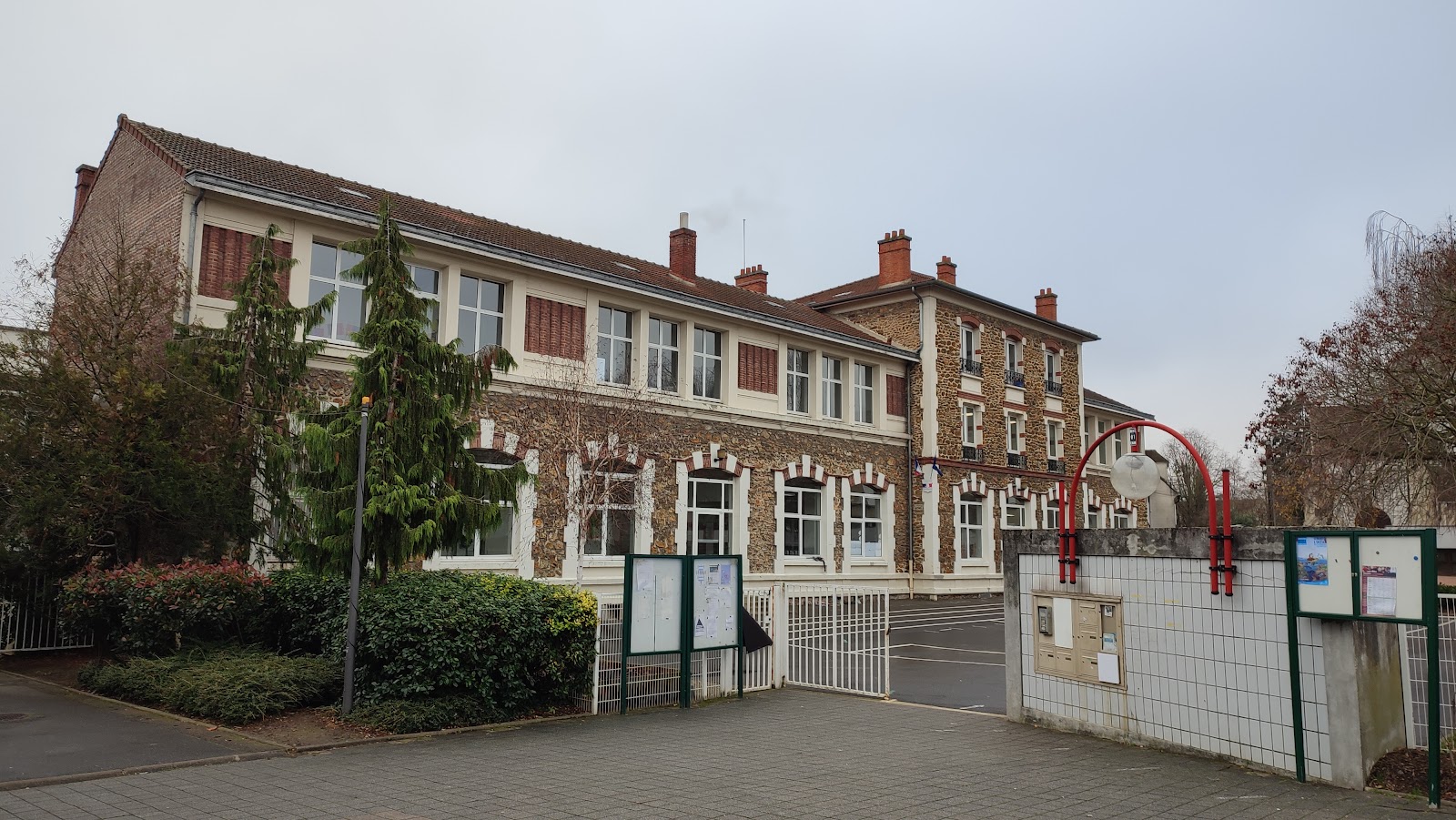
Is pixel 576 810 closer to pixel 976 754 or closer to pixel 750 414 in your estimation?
pixel 976 754

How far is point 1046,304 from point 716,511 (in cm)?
2260

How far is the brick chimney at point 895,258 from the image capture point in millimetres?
34250

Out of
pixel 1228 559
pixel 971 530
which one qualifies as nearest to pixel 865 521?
pixel 971 530

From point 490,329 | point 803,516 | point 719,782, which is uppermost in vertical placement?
point 490,329

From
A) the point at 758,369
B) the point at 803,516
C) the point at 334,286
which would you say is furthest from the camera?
the point at 803,516

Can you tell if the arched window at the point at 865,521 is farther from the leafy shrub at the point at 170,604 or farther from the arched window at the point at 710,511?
the leafy shrub at the point at 170,604

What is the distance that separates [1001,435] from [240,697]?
98.1 ft

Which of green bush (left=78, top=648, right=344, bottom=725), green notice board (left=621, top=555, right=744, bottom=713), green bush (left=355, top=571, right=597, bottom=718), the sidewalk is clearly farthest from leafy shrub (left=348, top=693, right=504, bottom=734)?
green notice board (left=621, top=555, right=744, bottom=713)

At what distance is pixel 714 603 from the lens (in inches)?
468

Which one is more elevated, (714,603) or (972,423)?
(972,423)

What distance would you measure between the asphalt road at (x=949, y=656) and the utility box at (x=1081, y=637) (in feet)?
5.18

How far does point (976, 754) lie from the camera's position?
8773 millimetres

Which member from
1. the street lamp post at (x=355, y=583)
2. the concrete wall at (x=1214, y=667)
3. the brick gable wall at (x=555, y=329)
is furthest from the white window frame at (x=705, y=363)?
the concrete wall at (x=1214, y=667)

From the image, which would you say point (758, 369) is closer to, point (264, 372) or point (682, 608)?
point (264, 372)
